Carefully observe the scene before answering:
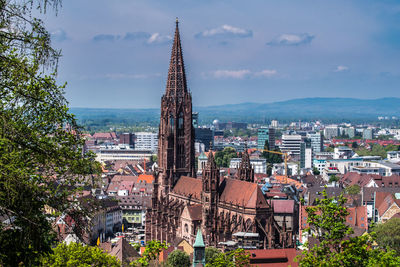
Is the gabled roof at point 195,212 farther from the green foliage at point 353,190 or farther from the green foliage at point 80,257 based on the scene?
the green foliage at point 80,257

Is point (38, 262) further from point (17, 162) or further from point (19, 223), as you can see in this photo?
point (17, 162)

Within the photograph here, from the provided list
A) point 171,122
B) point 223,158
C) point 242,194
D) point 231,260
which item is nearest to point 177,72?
point 171,122

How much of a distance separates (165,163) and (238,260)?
54822 millimetres

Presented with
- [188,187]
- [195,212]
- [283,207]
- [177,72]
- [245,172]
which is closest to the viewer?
[195,212]

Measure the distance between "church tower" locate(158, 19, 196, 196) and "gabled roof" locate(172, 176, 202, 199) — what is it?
6.27 ft

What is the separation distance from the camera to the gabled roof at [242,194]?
7012 cm

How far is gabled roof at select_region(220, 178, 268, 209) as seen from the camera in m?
70.1

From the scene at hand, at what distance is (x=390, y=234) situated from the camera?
A: 65875 millimetres

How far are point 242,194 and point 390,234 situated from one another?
18.3 metres

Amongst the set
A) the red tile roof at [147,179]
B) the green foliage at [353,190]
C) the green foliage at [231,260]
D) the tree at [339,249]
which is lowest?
the red tile roof at [147,179]

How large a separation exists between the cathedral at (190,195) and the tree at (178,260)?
1090 centimetres

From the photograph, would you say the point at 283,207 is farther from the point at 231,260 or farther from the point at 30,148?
the point at 30,148

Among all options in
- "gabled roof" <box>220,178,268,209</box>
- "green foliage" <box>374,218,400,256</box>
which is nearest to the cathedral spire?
"gabled roof" <box>220,178,268,209</box>

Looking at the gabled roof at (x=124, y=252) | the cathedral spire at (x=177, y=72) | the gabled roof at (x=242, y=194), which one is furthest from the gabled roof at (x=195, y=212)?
the cathedral spire at (x=177, y=72)
